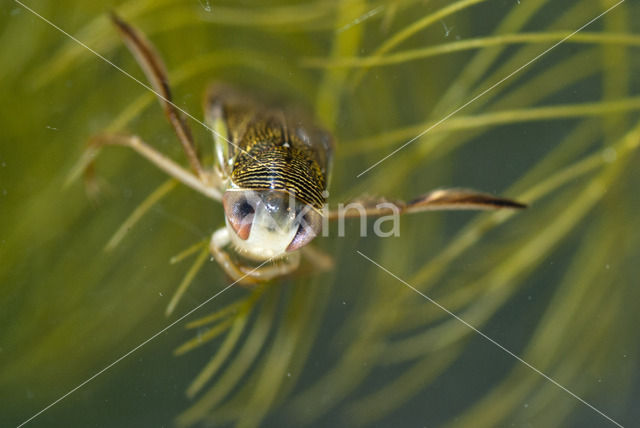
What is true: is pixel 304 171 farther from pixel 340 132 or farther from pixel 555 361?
pixel 555 361

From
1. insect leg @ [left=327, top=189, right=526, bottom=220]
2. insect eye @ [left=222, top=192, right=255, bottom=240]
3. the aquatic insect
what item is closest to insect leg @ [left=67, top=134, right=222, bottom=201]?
the aquatic insect

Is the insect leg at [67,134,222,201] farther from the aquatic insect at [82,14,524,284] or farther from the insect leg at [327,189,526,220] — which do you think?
the insect leg at [327,189,526,220]

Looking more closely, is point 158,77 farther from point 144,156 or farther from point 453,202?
point 453,202

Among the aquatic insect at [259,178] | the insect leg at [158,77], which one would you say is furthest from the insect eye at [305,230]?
the insect leg at [158,77]

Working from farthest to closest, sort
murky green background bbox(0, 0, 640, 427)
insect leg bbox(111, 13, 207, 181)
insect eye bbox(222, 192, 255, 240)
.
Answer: murky green background bbox(0, 0, 640, 427) < insect leg bbox(111, 13, 207, 181) < insect eye bbox(222, 192, 255, 240)

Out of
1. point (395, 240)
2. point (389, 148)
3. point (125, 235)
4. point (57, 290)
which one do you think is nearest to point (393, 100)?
point (389, 148)

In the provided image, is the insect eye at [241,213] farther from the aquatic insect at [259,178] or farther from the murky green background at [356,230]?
the murky green background at [356,230]
